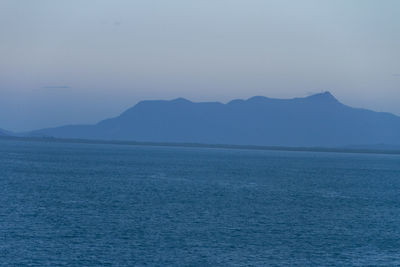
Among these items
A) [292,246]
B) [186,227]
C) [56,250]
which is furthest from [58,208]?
[292,246]

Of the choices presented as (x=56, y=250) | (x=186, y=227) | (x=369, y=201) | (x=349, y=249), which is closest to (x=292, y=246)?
(x=349, y=249)

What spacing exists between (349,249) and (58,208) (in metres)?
24.5

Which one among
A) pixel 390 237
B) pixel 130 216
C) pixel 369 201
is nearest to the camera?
pixel 390 237

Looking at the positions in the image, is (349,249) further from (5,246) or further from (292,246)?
(5,246)

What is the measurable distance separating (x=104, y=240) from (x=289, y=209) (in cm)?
2266

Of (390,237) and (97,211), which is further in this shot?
(97,211)

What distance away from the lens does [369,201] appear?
225ft

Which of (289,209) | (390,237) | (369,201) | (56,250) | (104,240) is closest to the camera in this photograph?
(56,250)

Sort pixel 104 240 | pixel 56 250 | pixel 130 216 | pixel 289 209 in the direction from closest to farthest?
pixel 56 250
pixel 104 240
pixel 130 216
pixel 289 209

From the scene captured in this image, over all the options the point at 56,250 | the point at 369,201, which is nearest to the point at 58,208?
the point at 56,250

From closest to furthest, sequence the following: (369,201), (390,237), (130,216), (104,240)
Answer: (104,240)
(390,237)
(130,216)
(369,201)

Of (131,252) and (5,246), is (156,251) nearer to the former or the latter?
(131,252)

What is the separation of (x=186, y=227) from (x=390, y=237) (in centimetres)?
1422

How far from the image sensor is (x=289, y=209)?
190 ft
